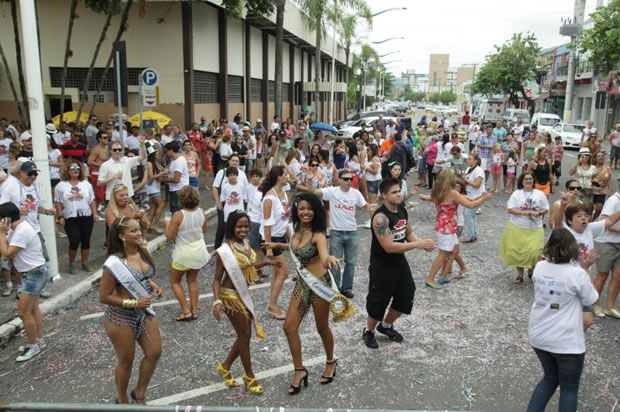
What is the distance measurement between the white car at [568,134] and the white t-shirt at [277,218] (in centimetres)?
2587

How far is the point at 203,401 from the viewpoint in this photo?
4500 mm

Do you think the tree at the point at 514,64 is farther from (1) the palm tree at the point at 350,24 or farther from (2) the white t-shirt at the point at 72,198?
(2) the white t-shirt at the point at 72,198

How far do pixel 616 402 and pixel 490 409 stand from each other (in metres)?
1.09

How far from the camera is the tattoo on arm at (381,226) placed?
16.5ft

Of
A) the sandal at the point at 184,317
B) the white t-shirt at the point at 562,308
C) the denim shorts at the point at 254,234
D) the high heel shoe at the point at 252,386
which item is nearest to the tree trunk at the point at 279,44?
the denim shorts at the point at 254,234

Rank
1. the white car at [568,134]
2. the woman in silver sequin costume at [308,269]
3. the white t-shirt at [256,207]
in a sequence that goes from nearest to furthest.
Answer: the woman in silver sequin costume at [308,269]
the white t-shirt at [256,207]
the white car at [568,134]

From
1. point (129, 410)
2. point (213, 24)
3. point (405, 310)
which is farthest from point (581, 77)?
point (129, 410)

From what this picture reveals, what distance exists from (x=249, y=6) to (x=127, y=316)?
18.7 m

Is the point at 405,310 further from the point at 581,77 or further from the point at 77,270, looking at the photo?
Result: the point at 581,77

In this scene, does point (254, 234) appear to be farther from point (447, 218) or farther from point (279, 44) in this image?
point (279, 44)

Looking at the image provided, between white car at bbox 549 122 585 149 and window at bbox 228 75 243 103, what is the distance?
55.4 feet

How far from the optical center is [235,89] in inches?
987

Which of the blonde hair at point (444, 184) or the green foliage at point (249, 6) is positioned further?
the green foliage at point (249, 6)

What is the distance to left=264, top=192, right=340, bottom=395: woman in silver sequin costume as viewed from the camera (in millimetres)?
4477
